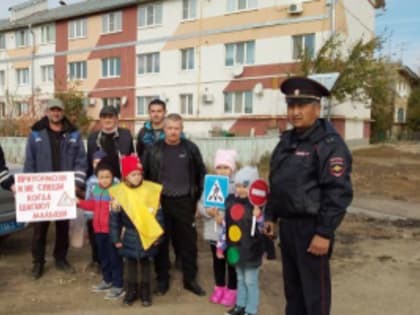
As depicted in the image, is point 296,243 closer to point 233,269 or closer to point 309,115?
point 309,115

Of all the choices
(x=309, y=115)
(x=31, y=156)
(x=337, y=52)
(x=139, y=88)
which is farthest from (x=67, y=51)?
(x=309, y=115)

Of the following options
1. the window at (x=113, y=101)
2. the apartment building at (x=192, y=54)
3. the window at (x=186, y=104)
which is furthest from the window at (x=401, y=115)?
the window at (x=113, y=101)

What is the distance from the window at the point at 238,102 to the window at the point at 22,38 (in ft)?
61.9

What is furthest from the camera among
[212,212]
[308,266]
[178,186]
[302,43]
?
[302,43]

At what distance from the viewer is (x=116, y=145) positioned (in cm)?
480

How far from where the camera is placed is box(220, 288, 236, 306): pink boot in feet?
13.5

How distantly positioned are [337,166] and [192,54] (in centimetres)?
2362

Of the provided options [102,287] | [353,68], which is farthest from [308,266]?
[353,68]

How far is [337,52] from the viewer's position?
19609mm

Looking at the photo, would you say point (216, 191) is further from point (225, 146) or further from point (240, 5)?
point (240, 5)

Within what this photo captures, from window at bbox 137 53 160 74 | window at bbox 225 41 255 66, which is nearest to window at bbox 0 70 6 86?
window at bbox 137 53 160 74

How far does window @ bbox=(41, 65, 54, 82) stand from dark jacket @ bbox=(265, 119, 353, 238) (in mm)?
32224

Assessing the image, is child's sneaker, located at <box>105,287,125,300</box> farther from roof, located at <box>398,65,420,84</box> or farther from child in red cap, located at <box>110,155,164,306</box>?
roof, located at <box>398,65,420,84</box>

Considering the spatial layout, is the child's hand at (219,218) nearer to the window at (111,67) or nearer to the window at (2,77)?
the window at (111,67)
